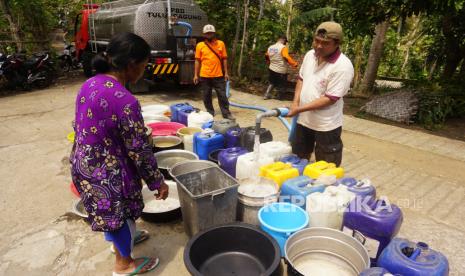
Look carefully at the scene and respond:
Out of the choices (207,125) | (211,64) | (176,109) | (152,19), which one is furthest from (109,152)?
(152,19)

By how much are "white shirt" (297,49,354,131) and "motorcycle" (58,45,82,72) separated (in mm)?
10793

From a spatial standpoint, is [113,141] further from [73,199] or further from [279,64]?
[279,64]

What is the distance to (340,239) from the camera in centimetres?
204

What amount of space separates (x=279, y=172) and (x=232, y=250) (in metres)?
0.78

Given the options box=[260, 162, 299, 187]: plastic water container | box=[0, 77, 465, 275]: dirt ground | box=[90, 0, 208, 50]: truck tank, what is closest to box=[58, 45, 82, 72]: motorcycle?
box=[90, 0, 208, 50]: truck tank

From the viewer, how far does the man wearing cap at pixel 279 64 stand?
7.43 m

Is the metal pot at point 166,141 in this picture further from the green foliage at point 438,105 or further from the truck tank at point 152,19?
the green foliage at point 438,105

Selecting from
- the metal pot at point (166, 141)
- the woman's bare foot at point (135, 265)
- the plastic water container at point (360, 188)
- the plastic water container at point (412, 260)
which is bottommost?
the woman's bare foot at point (135, 265)

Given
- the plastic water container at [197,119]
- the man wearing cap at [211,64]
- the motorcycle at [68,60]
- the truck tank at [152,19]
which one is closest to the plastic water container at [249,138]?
the plastic water container at [197,119]

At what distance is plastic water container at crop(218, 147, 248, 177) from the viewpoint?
2.96 meters

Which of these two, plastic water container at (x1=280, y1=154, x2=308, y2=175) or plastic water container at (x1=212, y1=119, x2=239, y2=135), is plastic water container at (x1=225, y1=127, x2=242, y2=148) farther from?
plastic water container at (x1=280, y1=154, x2=308, y2=175)

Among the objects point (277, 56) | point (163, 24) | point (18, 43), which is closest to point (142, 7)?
point (163, 24)

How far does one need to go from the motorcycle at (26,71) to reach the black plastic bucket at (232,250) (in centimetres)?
869

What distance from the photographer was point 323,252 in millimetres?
2107
